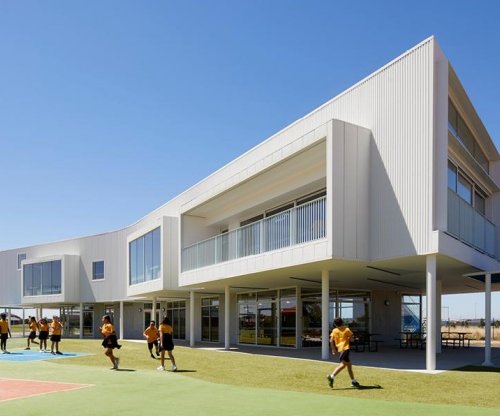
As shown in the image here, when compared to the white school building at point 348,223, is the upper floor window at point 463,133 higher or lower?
higher

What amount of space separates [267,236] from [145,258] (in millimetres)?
13422

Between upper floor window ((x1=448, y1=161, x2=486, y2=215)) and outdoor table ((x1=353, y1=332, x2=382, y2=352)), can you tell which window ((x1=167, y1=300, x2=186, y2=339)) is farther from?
upper floor window ((x1=448, y1=161, x2=486, y2=215))

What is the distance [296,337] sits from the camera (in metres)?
23.4

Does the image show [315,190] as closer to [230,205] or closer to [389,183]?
[389,183]

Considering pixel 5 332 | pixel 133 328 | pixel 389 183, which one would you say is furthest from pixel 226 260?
pixel 133 328

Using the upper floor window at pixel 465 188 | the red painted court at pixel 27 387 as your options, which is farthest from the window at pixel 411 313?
the red painted court at pixel 27 387

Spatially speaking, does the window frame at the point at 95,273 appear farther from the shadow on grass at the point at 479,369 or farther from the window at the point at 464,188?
the shadow on grass at the point at 479,369

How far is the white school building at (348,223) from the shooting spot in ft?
48.8

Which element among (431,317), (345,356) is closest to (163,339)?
(345,356)

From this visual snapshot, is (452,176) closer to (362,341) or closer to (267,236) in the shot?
(267,236)

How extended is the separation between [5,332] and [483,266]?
19430mm

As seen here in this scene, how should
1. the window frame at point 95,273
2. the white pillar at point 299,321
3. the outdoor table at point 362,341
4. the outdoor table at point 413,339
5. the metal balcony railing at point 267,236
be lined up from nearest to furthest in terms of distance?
the metal balcony railing at point 267,236 < the outdoor table at point 362,341 < the white pillar at point 299,321 < the outdoor table at point 413,339 < the window frame at point 95,273

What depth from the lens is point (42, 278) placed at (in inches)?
1698

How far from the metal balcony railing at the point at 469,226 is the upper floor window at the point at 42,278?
31404 millimetres
